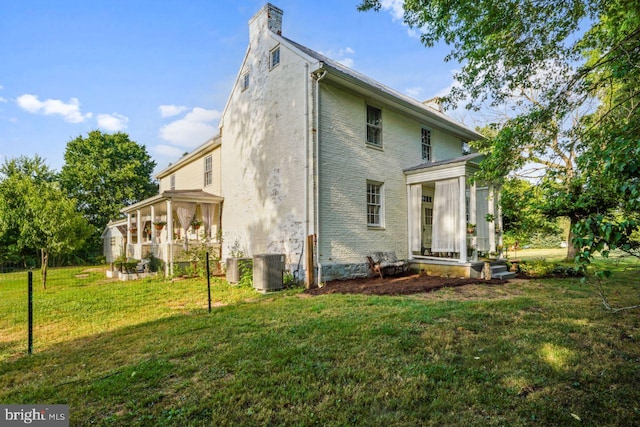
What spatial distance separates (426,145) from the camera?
12258 millimetres

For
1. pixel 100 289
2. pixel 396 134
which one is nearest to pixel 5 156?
pixel 100 289

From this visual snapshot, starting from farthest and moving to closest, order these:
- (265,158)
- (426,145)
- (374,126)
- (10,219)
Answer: (10,219)
(426,145)
(265,158)
(374,126)

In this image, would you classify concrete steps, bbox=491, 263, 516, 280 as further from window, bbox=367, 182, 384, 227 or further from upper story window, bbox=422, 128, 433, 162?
upper story window, bbox=422, 128, 433, 162

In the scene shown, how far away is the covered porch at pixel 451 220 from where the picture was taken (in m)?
9.41

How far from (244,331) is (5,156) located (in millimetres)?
31204

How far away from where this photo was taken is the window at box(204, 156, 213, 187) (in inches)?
573

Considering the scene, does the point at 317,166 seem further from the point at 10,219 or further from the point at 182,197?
the point at 10,219

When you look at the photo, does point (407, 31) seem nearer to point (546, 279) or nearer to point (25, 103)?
point (546, 279)

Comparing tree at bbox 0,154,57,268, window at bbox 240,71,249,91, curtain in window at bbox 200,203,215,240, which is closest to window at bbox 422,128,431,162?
window at bbox 240,71,249,91

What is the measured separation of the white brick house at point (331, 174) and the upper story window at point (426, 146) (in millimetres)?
42

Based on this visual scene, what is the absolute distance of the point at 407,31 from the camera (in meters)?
6.95

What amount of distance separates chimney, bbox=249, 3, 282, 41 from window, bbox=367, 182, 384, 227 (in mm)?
6381

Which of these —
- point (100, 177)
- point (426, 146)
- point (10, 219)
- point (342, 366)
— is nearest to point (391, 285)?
point (342, 366)

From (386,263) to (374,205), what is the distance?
1.90 meters
